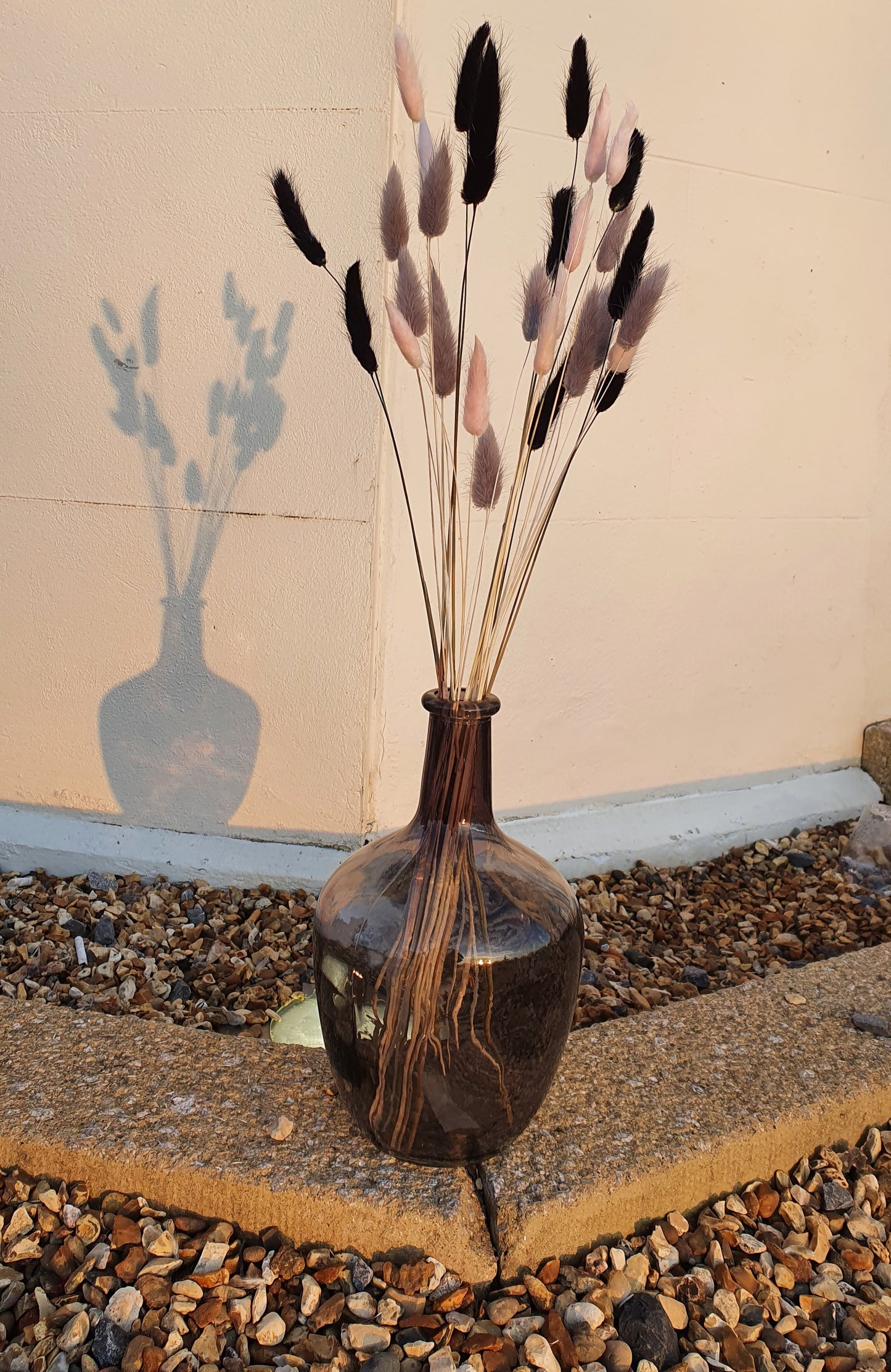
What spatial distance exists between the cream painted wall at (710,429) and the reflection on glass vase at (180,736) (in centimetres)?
34

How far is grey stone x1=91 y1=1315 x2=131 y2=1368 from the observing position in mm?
1216

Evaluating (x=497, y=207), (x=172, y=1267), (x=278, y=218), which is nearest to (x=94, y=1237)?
(x=172, y=1267)

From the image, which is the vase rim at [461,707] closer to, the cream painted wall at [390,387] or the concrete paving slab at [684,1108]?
the concrete paving slab at [684,1108]

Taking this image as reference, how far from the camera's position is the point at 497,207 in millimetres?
2248

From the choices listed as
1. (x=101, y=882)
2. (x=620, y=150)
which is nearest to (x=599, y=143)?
(x=620, y=150)

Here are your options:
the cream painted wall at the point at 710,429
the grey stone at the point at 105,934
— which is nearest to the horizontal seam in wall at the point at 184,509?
the cream painted wall at the point at 710,429

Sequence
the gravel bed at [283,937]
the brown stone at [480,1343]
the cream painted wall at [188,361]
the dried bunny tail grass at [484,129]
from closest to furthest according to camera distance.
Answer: the dried bunny tail grass at [484,129] → the brown stone at [480,1343] → the gravel bed at [283,937] → the cream painted wall at [188,361]

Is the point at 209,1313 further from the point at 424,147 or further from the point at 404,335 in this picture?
the point at 424,147

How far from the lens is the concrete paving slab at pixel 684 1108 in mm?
1366

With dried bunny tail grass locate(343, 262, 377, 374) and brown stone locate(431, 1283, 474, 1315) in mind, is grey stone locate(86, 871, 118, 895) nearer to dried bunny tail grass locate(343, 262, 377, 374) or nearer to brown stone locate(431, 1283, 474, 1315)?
brown stone locate(431, 1283, 474, 1315)

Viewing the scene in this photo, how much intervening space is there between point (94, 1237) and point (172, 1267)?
12cm

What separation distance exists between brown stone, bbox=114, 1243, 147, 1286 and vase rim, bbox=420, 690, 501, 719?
0.75 metres

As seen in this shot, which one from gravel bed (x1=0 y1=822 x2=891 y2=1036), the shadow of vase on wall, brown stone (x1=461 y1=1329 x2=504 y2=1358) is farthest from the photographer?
the shadow of vase on wall

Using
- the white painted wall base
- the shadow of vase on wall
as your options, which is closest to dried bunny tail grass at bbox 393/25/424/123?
the shadow of vase on wall
